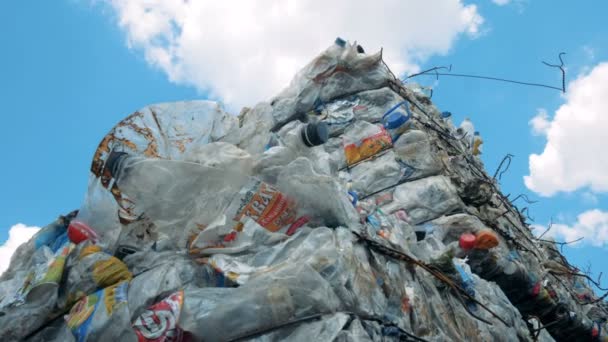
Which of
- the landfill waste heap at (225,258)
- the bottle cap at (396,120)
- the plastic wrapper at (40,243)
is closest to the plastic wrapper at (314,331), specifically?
the landfill waste heap at (225,258)

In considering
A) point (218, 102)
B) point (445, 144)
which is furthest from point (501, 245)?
point (218, 102)

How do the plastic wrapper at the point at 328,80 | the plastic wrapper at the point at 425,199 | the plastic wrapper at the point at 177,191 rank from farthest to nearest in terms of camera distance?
the plastic wrapper at the point at 328,80 < the plastic wrapper at the point at 425,199 < the plastic wrapper at the point at 177,191

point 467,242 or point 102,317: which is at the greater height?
point 467,242

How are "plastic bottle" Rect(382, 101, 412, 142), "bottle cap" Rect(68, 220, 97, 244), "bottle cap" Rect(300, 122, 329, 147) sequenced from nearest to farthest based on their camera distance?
1. "bottle cap" Rect(68, 220, 97, 244)
2. "bottle cap" Rect(300, 122, 329, 147)
3. "plastic bottle" Rect(382, 101, 412, 142)

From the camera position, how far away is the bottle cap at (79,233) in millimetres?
2297

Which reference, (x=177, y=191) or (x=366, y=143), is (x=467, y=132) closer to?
(x=366, y=143)

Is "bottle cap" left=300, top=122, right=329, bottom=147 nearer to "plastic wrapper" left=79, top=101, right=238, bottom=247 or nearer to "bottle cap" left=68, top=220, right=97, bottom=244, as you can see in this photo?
"plastic wrapper" left=79, top=101, right=238, bottom=247

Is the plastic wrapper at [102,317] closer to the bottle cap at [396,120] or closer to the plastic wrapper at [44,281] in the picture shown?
the plastic wrapper at [44,281]

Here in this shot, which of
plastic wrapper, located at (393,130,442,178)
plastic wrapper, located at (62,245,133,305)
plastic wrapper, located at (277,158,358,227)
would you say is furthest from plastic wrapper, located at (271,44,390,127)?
plastic wrapper, located at (62,245,133,305)

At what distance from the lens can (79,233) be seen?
2.31 m

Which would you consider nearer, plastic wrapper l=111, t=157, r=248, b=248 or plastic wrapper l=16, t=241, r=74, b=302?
plastic wrapper l=16, t=241, r=74, b=302

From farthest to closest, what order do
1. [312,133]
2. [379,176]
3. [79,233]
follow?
[379,176] → [312,133] → [79,233]

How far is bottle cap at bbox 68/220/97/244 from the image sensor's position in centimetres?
230

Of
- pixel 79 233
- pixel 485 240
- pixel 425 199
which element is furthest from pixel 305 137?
pixel 425 199
